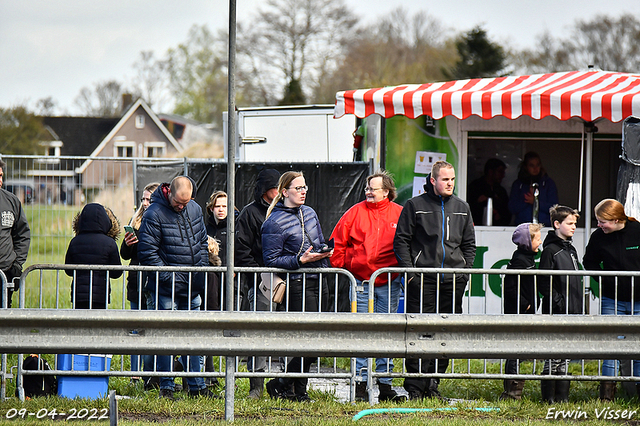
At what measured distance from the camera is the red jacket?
6578mm

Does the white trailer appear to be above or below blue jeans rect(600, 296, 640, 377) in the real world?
above

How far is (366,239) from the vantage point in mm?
6594

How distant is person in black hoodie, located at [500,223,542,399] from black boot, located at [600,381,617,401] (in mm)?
688

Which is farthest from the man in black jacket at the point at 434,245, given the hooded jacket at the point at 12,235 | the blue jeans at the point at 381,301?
the hooded jacket at the point at 12,235

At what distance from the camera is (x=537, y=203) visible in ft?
30.1

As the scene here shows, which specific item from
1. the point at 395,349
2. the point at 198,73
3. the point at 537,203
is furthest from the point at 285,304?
the point at 198,73

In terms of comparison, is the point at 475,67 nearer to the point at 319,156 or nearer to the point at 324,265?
the point at 319,156

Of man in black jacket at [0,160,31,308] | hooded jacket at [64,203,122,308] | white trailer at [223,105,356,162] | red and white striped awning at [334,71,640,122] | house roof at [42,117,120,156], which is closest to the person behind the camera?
hooded jacket at [64,203,122,308]

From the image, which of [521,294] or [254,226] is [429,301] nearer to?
[521,294]

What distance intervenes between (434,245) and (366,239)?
0.60 meters

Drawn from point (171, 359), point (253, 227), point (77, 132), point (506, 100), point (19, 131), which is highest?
point (77, 132)

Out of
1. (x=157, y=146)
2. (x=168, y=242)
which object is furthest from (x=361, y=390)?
(x=157, y=146)

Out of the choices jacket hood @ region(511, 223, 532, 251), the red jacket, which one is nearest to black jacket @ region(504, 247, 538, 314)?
jacket hood @ region(511, 223, 532, 251)

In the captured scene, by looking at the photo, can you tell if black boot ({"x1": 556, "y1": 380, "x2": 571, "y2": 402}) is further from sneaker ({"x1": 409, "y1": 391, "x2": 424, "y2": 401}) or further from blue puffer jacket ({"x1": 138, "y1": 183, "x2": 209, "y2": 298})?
blue puffer jacket ({"x1": 138, "y1": 183, "x2": 209, "y2": 298})
